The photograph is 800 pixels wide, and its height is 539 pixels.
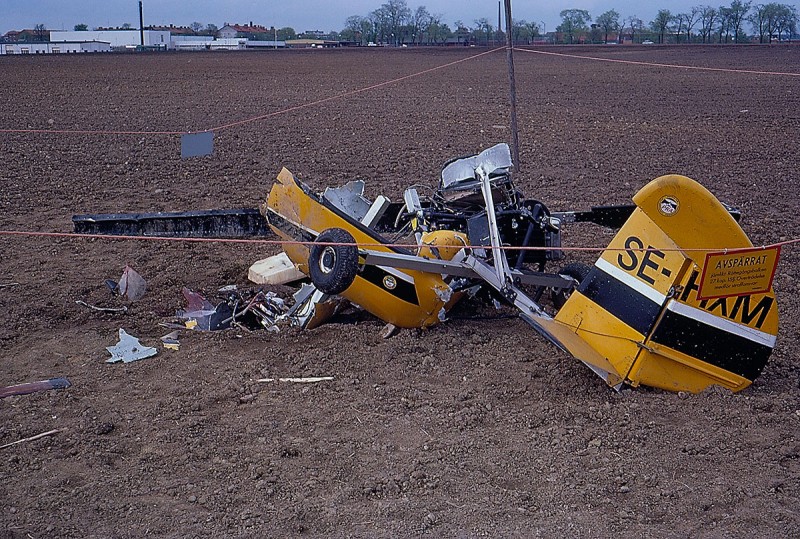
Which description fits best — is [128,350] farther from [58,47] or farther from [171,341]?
[58,47]

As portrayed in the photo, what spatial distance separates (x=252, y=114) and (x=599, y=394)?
16.4m

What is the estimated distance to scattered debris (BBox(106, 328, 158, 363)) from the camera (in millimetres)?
6164

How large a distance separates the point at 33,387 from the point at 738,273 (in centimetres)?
432

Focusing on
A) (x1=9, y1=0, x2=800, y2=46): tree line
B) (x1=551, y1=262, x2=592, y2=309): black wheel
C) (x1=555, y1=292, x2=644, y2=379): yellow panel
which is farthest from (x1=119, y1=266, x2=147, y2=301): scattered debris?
(x1=9, y1=0, x2=800, y2=46): tree line

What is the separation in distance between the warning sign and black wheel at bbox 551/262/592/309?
1.37m

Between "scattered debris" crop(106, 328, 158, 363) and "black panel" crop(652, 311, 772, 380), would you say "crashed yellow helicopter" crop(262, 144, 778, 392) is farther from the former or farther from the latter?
"scattered debris" crop(106, 328, 158, 363)

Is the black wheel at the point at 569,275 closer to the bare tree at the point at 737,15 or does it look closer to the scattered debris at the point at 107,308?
the scattered debris at the point at 107,308

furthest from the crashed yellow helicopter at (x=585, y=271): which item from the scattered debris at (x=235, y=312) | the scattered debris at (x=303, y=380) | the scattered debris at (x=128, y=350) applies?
the scattered debris at (x=128, y=350)

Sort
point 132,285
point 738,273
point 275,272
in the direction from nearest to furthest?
1. point 738,273
2. point 132,285
3. point 275,272

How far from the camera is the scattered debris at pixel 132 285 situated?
750 centimetres

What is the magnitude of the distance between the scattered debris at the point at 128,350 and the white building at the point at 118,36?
12223 cm

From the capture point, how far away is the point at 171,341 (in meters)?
6.50

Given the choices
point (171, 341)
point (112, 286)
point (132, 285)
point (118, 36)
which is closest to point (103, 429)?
point (171, 341)

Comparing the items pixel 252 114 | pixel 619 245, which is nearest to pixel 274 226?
pixel 619 245
